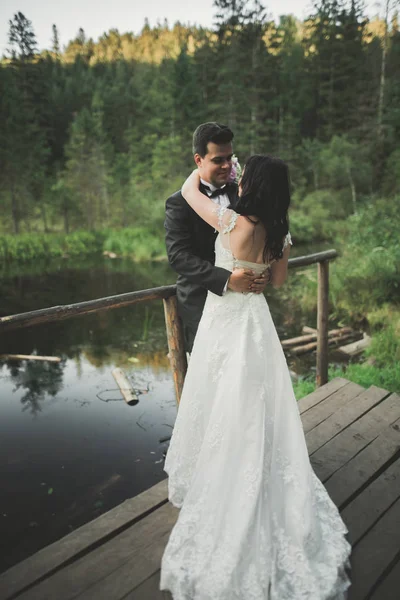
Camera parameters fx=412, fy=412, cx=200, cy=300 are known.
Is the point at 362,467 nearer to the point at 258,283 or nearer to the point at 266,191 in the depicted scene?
the point at 258,283

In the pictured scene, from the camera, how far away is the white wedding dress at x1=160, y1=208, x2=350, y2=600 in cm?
156

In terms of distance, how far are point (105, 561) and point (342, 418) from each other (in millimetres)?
1886

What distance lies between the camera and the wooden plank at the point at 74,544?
Result: 69.4 inches

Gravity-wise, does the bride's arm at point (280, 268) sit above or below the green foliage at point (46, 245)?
above

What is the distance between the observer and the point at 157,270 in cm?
1404

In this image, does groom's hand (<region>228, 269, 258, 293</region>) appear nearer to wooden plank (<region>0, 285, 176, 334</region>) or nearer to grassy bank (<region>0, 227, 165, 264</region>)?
wooden plank (<region>0, 285, 176, 334</region>)

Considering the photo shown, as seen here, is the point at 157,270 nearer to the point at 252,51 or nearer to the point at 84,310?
the point at 84,310

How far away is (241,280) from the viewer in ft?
6.15

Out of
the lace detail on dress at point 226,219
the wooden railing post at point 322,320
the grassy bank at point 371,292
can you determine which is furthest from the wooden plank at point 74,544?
the grassy bank at point 371,292

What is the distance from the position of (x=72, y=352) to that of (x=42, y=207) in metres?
15.3

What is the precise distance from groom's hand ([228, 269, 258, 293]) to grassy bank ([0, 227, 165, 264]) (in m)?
14.6


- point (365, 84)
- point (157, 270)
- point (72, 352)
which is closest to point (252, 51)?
point (365, 84)

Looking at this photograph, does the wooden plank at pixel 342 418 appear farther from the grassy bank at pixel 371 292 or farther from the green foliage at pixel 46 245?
the green foliage at pixel 46 245

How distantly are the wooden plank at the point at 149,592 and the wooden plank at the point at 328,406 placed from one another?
4.91 ft
